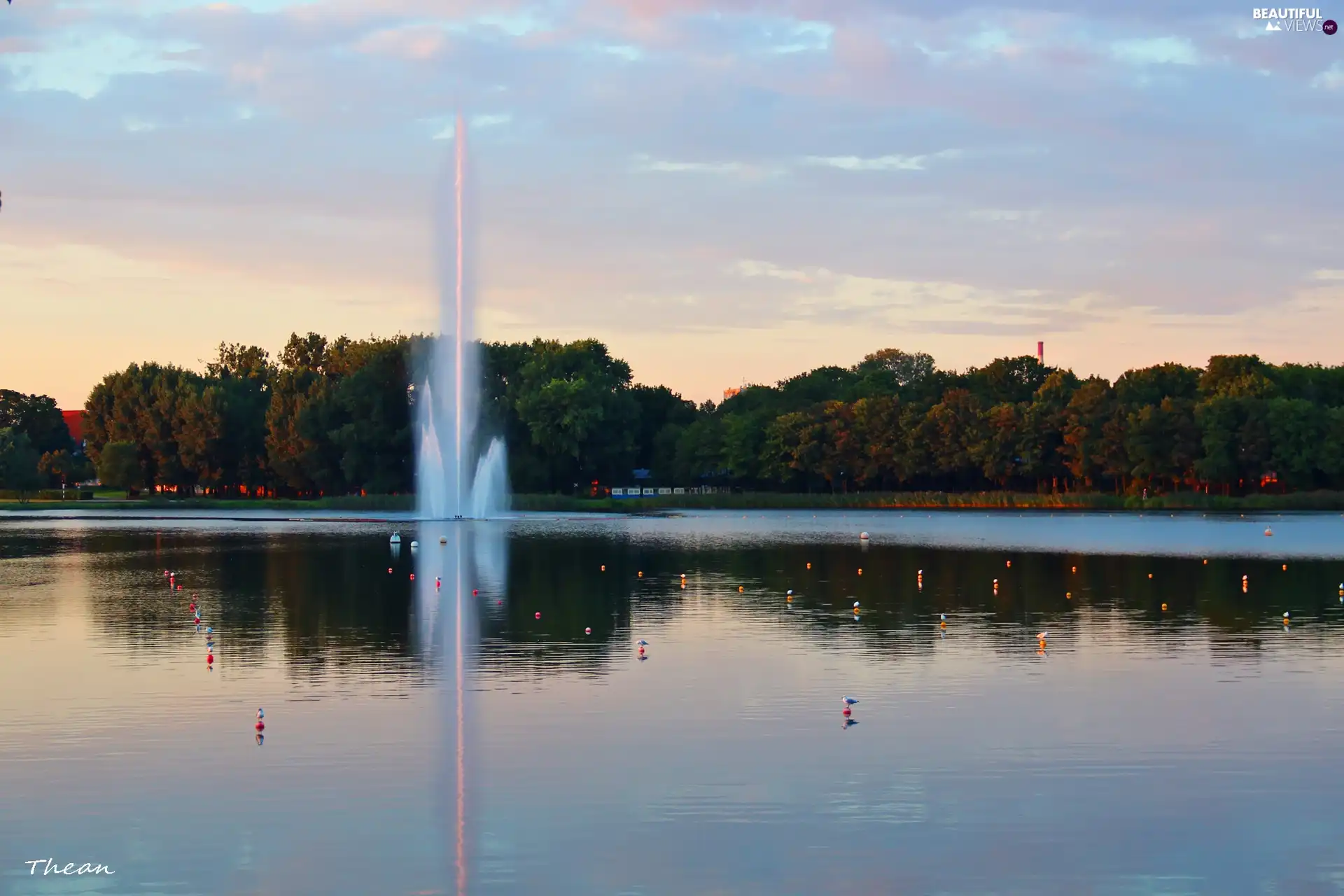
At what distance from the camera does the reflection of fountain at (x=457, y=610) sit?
2017 cm

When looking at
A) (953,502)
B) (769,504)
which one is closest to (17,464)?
(769,504)

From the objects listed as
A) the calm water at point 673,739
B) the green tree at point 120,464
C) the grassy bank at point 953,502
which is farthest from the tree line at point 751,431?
the calm water at point 673,739

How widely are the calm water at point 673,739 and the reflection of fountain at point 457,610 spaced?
0.14 metres

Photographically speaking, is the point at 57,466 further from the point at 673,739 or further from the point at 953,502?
the point at 673,739

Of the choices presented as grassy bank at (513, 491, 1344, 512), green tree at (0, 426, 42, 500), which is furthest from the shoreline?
green tree at (0, 426, 42, 500)

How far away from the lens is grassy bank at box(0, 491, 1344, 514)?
12962cm

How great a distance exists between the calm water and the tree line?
300ft

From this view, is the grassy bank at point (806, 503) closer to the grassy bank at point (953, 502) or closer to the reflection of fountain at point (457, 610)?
the grassy bank at point (953, 502)

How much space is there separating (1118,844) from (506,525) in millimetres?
87578

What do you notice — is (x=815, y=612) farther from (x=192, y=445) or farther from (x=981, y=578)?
(x=192, y=445)

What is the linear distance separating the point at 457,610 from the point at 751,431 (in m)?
123

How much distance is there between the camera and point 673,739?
23.3m

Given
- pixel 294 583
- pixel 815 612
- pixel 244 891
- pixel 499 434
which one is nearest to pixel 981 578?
pixel 815 612
